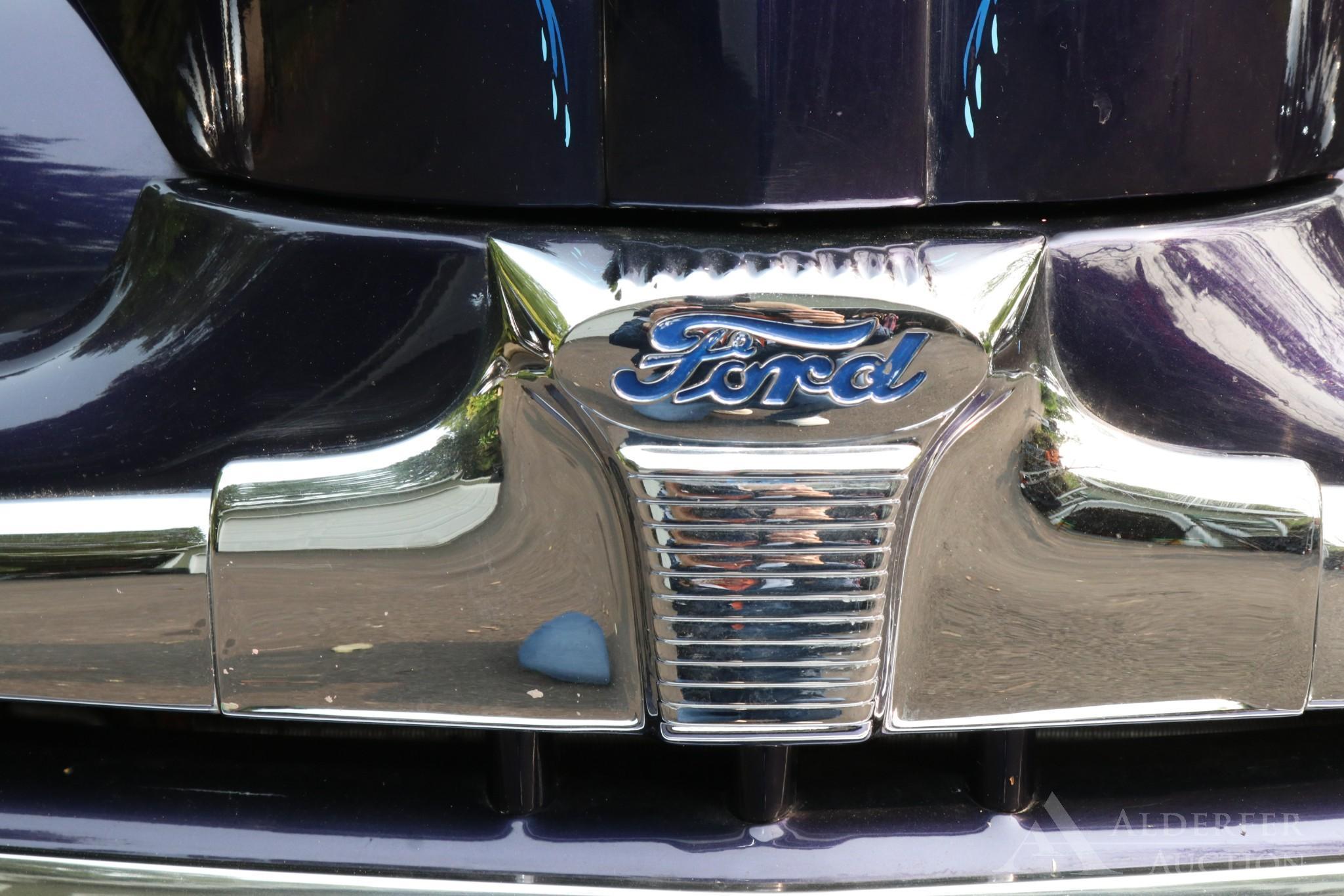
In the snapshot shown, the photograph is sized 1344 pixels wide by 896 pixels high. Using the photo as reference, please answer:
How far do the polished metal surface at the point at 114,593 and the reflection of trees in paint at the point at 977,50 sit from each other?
0.68 metres

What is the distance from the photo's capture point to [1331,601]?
3.31 feet

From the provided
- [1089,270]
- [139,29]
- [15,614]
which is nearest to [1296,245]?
[1089,270]

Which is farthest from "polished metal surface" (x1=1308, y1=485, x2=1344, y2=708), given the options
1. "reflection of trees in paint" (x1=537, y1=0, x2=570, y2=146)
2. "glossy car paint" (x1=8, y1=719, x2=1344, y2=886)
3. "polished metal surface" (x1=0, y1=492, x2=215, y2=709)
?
"polished metal surface" (x1=0, y1=492, x2=215, y2=709)

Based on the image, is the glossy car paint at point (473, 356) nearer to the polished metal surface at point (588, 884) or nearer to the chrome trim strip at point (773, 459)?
the polished metal surface at point (588, 884)

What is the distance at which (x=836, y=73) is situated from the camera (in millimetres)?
915

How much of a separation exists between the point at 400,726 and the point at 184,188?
50 cm

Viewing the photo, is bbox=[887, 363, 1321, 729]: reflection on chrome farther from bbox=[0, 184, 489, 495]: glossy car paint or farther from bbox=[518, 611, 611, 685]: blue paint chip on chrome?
bbox=[0, 184, 489, 495]: glossy car paint

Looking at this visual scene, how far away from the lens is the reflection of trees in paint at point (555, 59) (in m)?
0.93

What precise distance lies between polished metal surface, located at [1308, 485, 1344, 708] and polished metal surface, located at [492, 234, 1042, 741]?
314 millimetres

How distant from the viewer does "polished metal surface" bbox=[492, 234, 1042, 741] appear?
894 mm

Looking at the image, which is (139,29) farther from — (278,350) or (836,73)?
(836,73)

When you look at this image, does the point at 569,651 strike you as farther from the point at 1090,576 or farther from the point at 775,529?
the point at 1090,576

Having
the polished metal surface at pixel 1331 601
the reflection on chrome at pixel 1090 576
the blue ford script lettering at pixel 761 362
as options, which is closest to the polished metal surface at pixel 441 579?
the blue ford script lettering at pixel 761 362

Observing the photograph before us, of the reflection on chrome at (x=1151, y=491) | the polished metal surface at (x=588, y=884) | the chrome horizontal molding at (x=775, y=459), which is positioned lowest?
the polished metal surface at (x=588, y=884)
